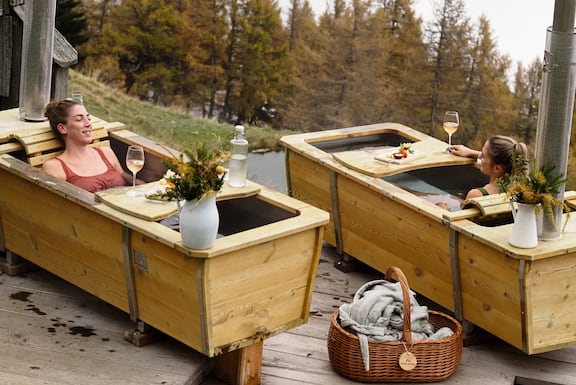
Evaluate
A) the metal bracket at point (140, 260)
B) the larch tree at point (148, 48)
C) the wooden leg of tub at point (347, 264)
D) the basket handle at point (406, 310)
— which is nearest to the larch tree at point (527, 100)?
the larch tree at point (148, 48)

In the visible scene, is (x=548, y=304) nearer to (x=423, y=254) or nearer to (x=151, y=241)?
(x=423, y=254)

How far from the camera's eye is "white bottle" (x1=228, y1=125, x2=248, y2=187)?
4742 mm

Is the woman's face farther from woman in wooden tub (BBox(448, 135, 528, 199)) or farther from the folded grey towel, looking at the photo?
woman in wooden tub (BBox(448, 135, 528, 199))

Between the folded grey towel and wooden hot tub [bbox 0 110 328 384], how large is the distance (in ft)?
0.73

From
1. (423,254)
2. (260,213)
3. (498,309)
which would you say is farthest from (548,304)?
(260,213)

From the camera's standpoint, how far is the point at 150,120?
44.2ft

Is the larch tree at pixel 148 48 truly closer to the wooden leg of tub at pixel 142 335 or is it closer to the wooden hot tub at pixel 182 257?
the wooden hot tub at pixel 182 257

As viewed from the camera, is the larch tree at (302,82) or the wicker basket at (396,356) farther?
the larch tree at (302,82)

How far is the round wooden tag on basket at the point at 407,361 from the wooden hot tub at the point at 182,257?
483 millimetres

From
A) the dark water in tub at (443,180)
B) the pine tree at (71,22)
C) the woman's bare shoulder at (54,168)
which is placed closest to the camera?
the woman's bare shoulder at (54,168)

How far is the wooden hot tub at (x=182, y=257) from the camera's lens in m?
4.34

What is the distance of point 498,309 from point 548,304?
0.75 feet

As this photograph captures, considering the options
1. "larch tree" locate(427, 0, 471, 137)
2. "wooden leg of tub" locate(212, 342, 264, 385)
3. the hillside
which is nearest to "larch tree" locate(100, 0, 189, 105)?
the hillside

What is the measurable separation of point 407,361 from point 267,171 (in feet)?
22.1
